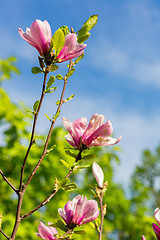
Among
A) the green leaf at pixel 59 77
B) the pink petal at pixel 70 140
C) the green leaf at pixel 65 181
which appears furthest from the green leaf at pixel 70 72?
the green leaf at pixel 65 181

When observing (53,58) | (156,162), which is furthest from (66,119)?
(156,162)

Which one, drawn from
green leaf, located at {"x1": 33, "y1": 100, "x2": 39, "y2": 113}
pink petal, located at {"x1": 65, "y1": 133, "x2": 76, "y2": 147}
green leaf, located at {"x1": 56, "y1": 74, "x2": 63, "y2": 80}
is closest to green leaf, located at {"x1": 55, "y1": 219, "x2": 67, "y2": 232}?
pink petal, located at {"x1": 65, "y1": 133, "x2": 76, "y2": 147}

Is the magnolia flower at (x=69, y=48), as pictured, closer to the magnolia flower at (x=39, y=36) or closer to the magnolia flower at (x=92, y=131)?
the magnolia flower at (x=39, y=36)

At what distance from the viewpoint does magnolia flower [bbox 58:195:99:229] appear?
942 mm

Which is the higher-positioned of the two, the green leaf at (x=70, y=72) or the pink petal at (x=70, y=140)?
the green leaf at (x=70, y=72)

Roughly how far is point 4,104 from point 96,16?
2.85 meters

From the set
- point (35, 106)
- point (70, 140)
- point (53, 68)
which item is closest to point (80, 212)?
point (70, 140)

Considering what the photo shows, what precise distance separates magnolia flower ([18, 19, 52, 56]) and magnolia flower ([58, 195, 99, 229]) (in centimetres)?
53

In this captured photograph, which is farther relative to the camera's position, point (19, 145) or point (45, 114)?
point (19, 145)

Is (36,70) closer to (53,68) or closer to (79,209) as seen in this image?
(53,68)

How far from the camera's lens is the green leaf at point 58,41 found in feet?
2.96

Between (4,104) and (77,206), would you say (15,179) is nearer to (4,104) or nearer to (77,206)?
(4,104)

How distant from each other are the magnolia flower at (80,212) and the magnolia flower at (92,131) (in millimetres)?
197

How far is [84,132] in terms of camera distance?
3.12ft
